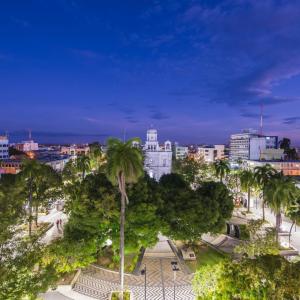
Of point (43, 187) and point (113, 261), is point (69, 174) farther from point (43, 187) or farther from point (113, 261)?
point (113, 261)

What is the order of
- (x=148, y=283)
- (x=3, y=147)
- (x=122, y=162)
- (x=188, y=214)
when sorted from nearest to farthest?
(x=122, y=162)
(x=148, y=283)
(x=188, y=214)
(x=3, y=147)

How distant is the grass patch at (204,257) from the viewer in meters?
35.3

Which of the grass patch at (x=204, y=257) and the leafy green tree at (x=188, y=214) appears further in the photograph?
the grass patch at (x=204, y=257)

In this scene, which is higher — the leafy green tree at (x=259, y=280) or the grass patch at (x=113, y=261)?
the leafy green tree at (x=259, y=280)

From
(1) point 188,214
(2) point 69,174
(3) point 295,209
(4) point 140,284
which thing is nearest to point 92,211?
(4) point 140,284

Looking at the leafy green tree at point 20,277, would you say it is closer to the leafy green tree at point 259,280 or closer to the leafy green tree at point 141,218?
the leafy green tree at point 141,218

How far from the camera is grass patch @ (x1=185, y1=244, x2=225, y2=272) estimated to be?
3534cm

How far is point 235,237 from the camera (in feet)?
149

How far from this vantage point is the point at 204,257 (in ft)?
123

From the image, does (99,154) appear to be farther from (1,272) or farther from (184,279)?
(1,272)

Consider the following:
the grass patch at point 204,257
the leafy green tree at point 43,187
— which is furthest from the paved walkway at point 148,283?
the leafy green tree at point 43,187

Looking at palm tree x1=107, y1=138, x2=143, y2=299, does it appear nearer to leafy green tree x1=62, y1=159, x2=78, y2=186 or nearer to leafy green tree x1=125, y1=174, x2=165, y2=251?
leafy green tree x1=125, y1=174, x2=165, y2=251

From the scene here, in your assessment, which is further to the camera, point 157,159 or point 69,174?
point 157,159

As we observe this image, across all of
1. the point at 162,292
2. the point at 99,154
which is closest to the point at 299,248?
the point at 162,292
